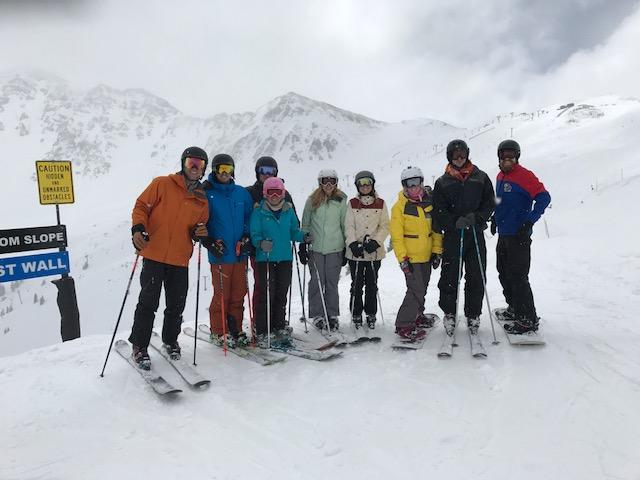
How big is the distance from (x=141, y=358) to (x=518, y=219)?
4.83 metres

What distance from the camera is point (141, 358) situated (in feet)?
15.2

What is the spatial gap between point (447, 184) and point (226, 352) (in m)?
3.52

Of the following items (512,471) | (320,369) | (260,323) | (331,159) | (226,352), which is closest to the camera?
(512,471)

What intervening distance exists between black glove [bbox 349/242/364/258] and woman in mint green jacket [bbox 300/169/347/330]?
32cm

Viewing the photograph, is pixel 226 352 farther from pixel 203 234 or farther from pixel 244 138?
pixel 244 138

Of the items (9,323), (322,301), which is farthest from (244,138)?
(322,301)

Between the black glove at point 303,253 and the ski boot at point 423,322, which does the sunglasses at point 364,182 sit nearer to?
the black glove at point 303,253

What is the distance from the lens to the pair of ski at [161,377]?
4086 millimetres

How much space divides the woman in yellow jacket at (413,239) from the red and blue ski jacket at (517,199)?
0.87m

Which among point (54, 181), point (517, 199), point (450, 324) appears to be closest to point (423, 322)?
point (450, 324)

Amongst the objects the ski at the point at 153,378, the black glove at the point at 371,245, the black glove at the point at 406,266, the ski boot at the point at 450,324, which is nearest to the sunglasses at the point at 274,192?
the black glove at the point at 371,245

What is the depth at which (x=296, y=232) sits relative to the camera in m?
5.78

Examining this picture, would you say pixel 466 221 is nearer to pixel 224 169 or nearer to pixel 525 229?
pixel 525 229

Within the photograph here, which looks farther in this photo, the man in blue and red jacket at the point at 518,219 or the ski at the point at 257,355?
the man in blue and red jacket at the point at 518,219
